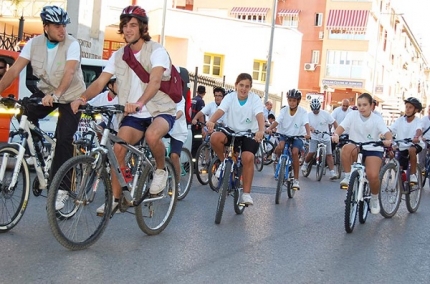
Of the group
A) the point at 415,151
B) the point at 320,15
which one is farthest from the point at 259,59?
the point at 415,151

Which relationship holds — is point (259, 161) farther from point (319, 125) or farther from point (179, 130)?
point (179, 130)

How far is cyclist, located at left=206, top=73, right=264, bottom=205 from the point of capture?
8422 millimetres

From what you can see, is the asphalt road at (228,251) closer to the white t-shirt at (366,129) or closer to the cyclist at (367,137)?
the cyclist at (367,137)

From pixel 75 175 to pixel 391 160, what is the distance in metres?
5.15

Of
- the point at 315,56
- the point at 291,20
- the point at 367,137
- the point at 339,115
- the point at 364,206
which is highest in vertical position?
the point at 291,20

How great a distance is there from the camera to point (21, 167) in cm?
605

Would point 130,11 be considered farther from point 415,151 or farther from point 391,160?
point 415,151

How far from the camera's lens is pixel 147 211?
21.6 feet

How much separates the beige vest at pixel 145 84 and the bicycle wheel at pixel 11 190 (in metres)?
1.12

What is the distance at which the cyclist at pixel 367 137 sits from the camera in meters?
8.63

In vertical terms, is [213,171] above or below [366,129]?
below

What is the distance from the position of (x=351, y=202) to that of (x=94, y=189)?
3.47 m

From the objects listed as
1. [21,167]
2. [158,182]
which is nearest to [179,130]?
[158,182]

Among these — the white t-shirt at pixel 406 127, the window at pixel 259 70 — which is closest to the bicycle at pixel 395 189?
the white t-shirt at pixel 406 127
